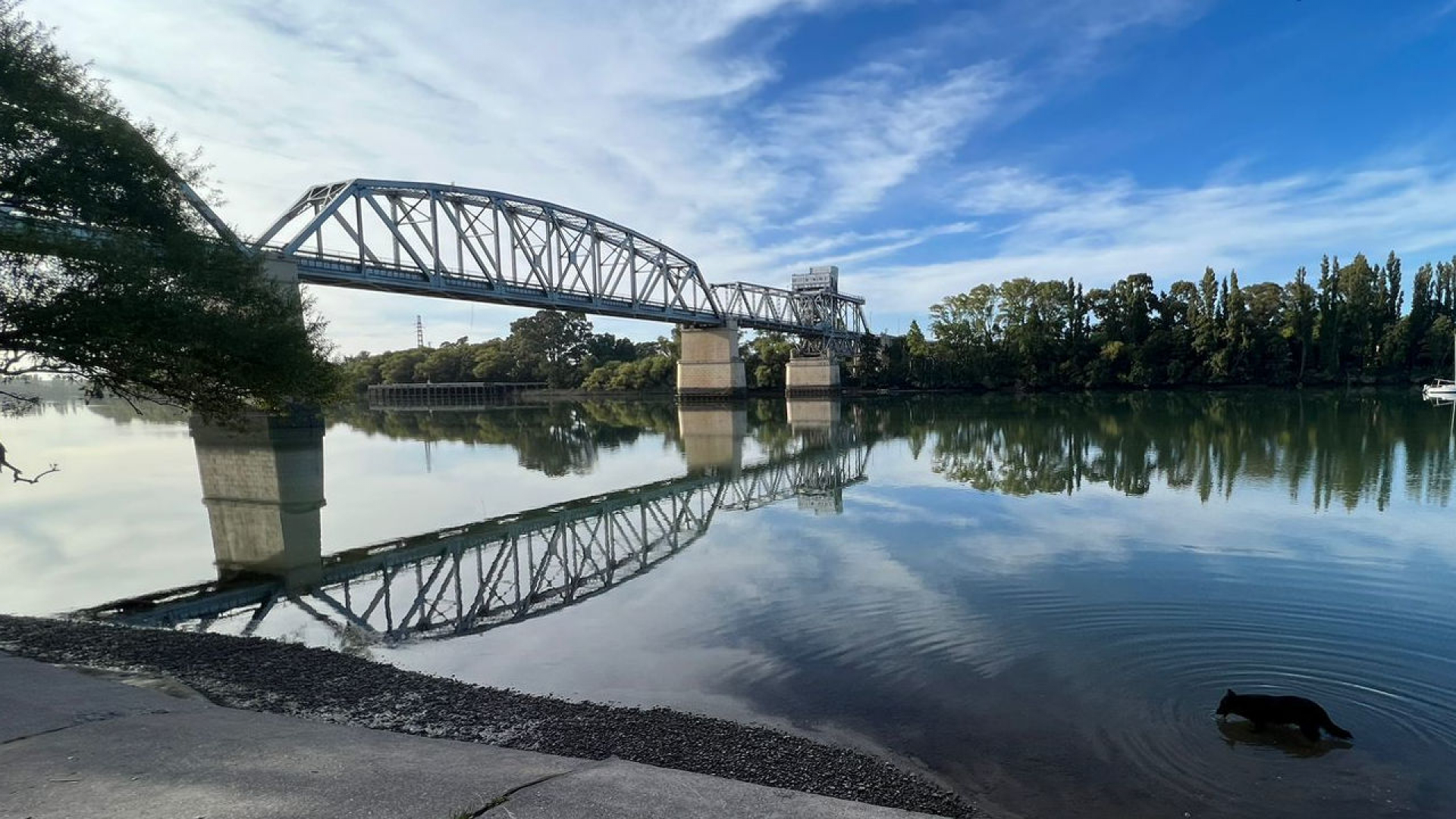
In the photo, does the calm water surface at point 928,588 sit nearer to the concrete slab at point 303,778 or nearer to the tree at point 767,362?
the concrete slab at point 303,778

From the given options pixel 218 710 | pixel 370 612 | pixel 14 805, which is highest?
pixel 14 805

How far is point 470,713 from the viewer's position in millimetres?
8227

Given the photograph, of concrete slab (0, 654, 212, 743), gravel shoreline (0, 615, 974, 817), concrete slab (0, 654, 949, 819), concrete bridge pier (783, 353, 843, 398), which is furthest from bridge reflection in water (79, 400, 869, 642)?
concrete bridge pier (783, 353, 843, 398)

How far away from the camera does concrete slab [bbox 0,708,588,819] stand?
16.2ft

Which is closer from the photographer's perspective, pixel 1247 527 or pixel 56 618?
pixel 56 618

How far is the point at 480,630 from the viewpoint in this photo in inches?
476

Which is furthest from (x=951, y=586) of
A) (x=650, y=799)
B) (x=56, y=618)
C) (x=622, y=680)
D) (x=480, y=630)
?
(x=56, y=618)

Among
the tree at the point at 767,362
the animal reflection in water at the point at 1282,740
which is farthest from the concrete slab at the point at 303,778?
the tree at the point at 767,362

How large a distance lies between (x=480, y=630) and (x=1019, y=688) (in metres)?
8.16

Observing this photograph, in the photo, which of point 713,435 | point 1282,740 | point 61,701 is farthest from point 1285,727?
point 713,435

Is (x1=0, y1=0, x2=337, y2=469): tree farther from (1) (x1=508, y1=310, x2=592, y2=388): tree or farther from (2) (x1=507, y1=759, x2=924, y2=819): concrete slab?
(1) (x1=508, y1=310, x2=592, y2=388): tree

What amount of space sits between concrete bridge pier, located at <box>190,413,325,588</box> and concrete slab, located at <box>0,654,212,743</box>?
7.56 metres

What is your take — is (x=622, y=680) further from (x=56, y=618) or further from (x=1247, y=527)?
(x=1247, y=527)

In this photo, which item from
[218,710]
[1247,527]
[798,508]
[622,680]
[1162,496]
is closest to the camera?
[218,710]
